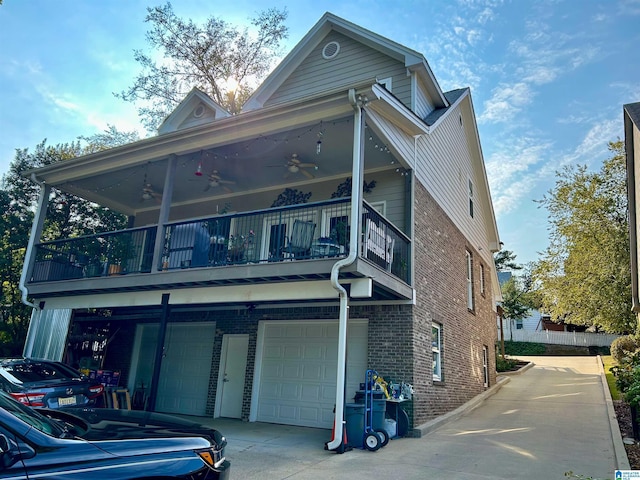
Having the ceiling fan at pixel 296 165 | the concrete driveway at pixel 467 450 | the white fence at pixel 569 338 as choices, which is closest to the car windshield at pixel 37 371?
the concrete driveway at pixel 467 450

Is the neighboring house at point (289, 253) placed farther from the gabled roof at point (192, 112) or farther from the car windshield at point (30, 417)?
the car windshield at point (30, 417)

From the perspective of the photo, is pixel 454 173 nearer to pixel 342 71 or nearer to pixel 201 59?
pixel 342 71

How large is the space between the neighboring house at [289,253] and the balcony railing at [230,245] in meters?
0.05

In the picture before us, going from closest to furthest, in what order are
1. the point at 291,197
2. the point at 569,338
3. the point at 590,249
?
the point at 291,197, the point at 590,249, the point at 569,338

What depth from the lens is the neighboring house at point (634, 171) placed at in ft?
42.8

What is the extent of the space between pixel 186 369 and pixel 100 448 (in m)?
10.3

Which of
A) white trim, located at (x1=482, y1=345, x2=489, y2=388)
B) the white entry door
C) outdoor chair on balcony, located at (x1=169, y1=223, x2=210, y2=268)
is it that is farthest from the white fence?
outdoor chair on balcony, located at (x1=169, y1=223, x2=210, y2=268)

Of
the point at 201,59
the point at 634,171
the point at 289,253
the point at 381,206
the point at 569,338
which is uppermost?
the point at 201,59

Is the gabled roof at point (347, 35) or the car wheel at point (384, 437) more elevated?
the gabled roof at point (347, 35)

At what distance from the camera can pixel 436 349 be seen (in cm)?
1108

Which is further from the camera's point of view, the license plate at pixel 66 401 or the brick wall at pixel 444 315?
the brick wall at pixel 444 315

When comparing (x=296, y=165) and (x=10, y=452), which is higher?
(x=296, y=165)

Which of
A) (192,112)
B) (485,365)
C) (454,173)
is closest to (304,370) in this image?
(454,173)

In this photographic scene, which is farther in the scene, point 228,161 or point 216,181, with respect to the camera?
point 216,181
